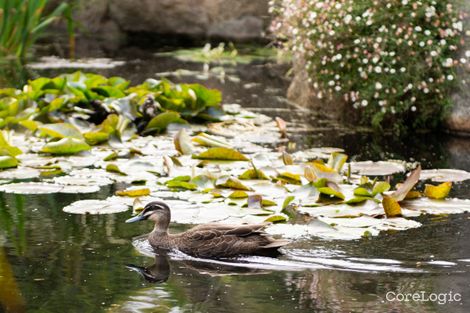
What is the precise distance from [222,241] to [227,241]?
1.1 inches

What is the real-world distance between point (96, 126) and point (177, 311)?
4708 millimetres

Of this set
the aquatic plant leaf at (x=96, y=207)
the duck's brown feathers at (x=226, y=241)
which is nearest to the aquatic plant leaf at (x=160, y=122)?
the aquatic plant leaf at (x=96, y=207)

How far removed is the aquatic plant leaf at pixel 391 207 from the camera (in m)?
6.44

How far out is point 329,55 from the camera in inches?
396

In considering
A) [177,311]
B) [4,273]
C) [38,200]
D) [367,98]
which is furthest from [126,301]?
[367,98]

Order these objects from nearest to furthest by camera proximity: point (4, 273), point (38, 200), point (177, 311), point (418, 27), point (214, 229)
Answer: point (177, 311) → point (4, 273) → point (214, 229) → point (38, 200) → point (418, 27)

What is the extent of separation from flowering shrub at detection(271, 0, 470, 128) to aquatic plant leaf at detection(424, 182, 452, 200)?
8.56 feet

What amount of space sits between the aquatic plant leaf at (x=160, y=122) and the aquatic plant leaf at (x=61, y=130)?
946 millimetres

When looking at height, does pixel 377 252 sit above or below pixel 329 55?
below

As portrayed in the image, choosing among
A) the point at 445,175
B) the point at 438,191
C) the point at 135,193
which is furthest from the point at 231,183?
the point at 445,175

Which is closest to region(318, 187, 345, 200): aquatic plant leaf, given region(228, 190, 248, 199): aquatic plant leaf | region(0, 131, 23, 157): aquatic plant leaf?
region(228, 190, 248, 199): aquatic plant leaf

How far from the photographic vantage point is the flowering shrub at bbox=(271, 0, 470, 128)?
9422 millimetres

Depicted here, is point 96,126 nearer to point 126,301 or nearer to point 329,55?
point 329,55

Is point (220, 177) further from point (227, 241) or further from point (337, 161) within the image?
point (227, 241)
